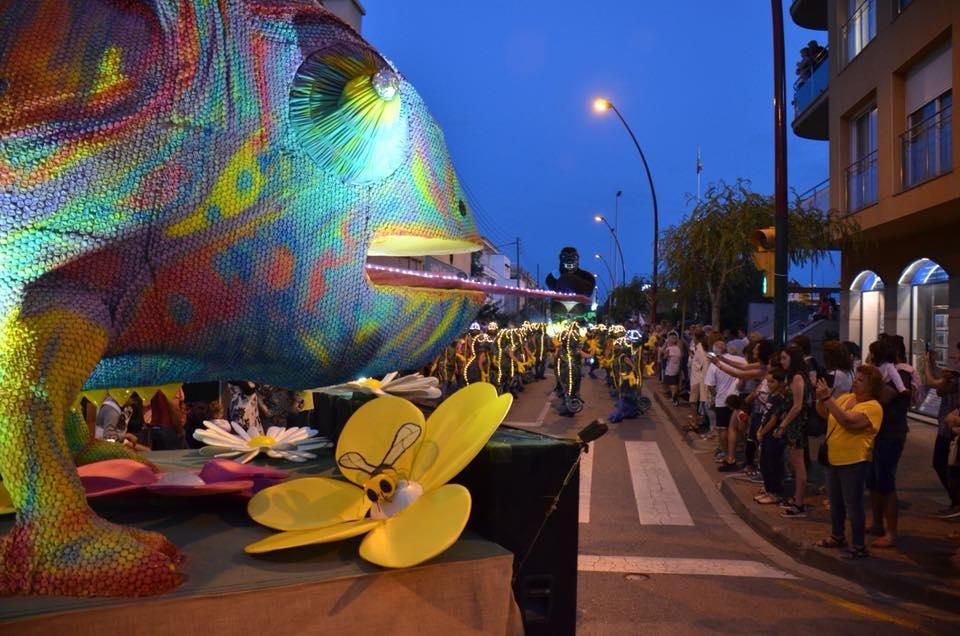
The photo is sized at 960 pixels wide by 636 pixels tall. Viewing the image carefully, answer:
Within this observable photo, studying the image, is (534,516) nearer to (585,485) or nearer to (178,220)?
(178,220)

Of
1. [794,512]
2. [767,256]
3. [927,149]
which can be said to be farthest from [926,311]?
[794,512]

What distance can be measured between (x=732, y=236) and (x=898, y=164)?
3.43 metres

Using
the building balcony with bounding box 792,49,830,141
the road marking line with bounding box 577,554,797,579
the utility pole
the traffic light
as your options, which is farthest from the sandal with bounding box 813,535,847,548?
the building balcony with bounding box 792,49,830,141

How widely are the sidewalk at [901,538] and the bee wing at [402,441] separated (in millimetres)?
4537

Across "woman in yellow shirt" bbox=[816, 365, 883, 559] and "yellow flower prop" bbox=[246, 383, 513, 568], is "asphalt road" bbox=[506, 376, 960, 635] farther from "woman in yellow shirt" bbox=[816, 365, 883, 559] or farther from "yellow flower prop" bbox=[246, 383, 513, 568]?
A: "yellow flower prop" bbox=[246, 383, 513, 568]

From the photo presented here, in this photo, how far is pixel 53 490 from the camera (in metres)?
1.89

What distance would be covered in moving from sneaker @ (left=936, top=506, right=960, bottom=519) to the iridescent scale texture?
6.35 metres

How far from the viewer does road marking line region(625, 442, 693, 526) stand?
7.46 m

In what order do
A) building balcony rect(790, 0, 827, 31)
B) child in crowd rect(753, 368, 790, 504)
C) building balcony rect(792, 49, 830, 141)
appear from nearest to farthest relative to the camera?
child in crowd rect(753, 368, 790, 504)
building balcony rect(792, 49, 830, 141)
building balcony rect(790, 0, 827, 31)

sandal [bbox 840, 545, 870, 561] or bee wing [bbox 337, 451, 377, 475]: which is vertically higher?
bee wing [bbox 337, 451, 377, 475]

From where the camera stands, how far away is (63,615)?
155cm

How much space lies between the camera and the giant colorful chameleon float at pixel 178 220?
6.22 ft

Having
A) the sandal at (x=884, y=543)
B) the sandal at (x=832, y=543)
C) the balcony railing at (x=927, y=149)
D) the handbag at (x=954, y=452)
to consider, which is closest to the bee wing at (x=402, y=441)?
the sandal at (x=832, y=543)

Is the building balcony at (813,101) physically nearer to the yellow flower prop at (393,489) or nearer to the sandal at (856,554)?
the sandal at (856,554)
